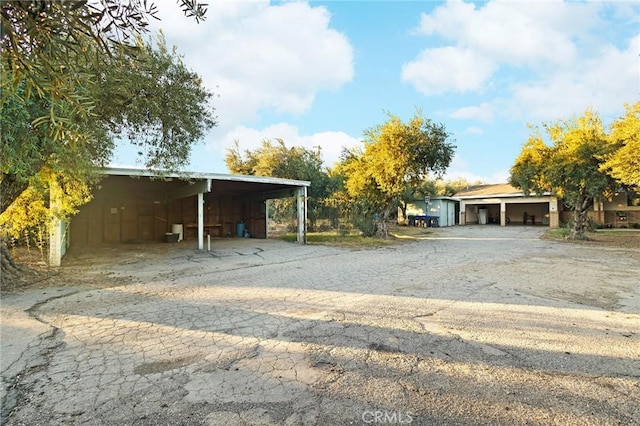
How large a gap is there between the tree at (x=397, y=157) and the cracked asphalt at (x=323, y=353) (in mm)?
9456

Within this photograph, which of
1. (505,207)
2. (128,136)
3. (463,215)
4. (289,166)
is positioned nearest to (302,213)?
(128,136)

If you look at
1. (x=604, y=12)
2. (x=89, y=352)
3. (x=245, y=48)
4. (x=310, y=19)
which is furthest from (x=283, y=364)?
(x=604, y=12)

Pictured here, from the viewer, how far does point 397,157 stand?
15297 mm

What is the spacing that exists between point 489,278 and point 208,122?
26.2 feet

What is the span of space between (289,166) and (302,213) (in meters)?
11.3

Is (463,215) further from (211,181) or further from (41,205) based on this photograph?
(41,205)

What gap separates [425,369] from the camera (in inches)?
114

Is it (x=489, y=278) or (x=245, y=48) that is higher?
(x=245, y=48)

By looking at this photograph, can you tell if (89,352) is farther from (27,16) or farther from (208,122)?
(208,122)

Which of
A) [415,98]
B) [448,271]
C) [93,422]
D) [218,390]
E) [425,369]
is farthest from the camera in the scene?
[415,98]

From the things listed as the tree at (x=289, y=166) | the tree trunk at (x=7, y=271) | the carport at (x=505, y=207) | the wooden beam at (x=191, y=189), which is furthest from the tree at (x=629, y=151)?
the carport at (x=505, y=207)

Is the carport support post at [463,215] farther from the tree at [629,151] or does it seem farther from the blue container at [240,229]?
the blue container at [240,229]

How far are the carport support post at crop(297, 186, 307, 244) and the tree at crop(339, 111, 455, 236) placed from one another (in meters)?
3.31

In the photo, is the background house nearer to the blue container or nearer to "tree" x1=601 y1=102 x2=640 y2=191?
"tree" x1=601 y1=102 x2=640 y2=191
